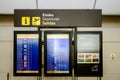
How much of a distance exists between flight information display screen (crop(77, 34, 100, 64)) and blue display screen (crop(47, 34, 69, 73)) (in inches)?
8.0

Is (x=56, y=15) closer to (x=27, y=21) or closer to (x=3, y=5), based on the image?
(x=27, y=21)

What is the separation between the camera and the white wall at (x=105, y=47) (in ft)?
13.6

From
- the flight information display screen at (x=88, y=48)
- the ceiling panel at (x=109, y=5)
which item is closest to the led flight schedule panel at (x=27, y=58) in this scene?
the flight information display screen at (x=88, y=48)

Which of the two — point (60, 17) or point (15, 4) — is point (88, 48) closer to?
point (60, 17)

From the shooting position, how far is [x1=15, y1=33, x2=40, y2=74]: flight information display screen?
9.69 ft

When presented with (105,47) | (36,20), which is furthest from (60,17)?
(105,47)

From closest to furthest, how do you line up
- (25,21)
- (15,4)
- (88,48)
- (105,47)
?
1. (25,21)
2. (88,48)
3. (15,4)
4. (105,47)

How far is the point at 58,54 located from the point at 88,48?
1.58ft

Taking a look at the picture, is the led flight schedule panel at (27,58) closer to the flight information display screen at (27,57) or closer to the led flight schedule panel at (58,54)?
the flight information display screen at (27,57)

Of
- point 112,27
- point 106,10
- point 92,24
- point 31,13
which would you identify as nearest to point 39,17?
point 31,13

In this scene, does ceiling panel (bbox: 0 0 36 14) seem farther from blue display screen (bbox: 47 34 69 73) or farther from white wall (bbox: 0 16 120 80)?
blue display screen (bbox: 47 34 69 73)

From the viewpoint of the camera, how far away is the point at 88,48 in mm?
3016

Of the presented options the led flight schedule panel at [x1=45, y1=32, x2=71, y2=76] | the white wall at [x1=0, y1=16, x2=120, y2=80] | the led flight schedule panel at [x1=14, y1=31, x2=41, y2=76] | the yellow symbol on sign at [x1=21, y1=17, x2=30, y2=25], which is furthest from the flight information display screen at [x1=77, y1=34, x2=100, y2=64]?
the white wall at [x1=0, y1=16, x2=120, y2=80]

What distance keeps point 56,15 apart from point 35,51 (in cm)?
64
